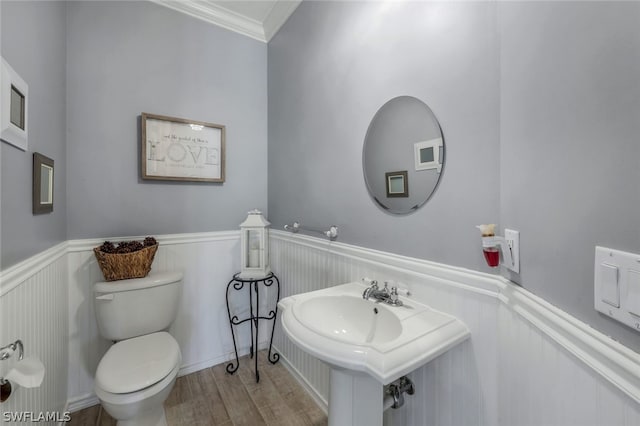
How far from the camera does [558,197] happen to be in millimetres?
554

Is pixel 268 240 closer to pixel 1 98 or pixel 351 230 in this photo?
pixel 351 230

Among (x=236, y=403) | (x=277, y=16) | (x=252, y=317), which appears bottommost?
(x=236, y=403)

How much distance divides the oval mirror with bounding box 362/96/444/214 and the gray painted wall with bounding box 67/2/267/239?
1233mm

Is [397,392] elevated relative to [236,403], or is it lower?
elevated

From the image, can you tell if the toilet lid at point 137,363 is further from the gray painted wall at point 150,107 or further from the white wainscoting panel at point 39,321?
the gray painted wall at point 150,107

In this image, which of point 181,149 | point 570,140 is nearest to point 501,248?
point 570,140

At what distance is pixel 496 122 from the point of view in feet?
2.57

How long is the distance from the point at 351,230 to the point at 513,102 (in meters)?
0.85

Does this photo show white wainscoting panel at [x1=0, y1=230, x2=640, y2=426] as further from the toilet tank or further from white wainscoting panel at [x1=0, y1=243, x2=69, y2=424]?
the toilet tank

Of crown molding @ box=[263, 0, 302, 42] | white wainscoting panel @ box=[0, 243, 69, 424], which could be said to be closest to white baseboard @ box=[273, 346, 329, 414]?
white wainscoting panel @ box=[0, 243, 69, 424]

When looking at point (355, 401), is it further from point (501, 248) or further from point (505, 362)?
point (501, 248)

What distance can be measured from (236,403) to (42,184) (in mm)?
1565

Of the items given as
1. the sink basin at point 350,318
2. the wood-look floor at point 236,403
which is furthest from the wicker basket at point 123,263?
the sink basin at point 350,318

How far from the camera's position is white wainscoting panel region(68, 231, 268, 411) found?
5.03ft
